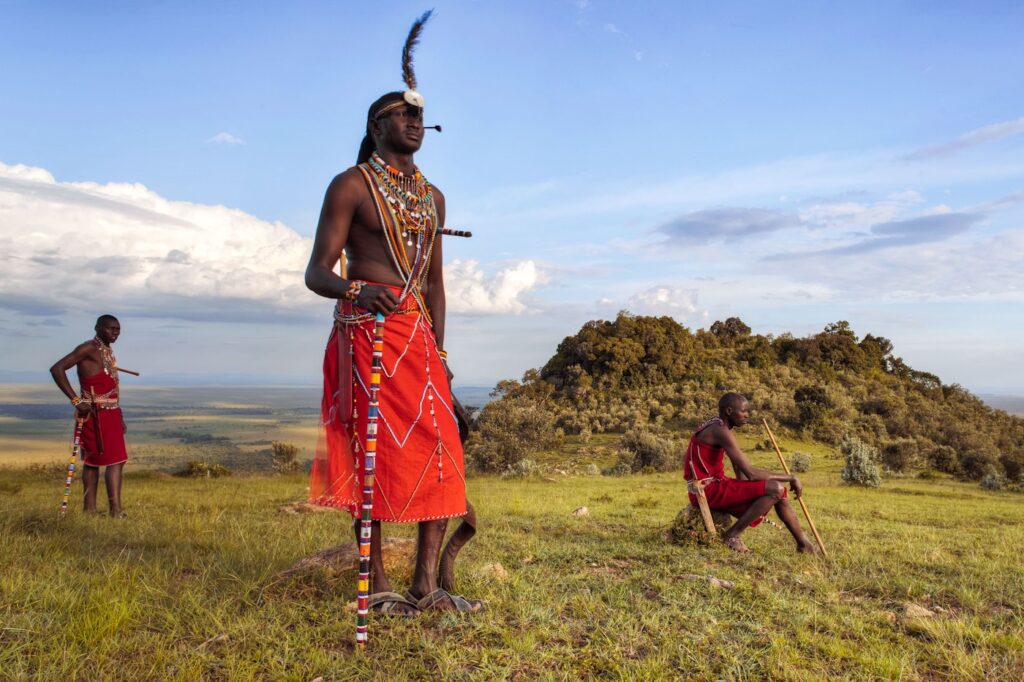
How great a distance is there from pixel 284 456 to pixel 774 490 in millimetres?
17820

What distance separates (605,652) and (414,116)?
10.9 ft

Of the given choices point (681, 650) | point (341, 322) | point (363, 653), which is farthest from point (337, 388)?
point (681, 650)

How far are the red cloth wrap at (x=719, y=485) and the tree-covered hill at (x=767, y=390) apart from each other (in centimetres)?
1812

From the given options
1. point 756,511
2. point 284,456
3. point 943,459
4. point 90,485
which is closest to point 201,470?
point 284,456

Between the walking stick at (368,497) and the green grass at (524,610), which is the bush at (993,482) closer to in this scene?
the green grass at (524,610)

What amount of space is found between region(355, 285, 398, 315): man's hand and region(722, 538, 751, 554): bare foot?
4374 mm

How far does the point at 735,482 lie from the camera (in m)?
7.15

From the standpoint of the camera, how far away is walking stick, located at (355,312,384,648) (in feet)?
12.4

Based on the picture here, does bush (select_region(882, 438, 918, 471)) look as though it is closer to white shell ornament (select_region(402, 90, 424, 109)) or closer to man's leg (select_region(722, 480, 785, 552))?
man's leg (select_region(722, 480, 785, 552))

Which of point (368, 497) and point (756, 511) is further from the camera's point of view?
point (756, 511)

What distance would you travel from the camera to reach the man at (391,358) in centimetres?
423

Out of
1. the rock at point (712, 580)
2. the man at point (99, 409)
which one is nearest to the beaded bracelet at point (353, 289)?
the rock at point (712, 580)

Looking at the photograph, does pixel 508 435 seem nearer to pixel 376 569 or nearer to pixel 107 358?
pixel 107 358

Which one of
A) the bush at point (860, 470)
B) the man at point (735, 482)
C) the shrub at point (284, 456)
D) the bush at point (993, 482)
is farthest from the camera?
the shrub at point (284, 456)
